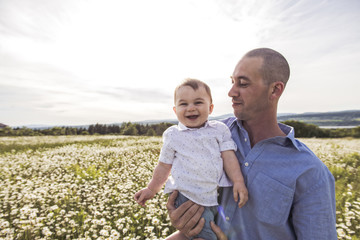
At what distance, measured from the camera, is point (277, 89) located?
2234 mm

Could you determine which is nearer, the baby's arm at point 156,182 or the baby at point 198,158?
the baby at point 198,158

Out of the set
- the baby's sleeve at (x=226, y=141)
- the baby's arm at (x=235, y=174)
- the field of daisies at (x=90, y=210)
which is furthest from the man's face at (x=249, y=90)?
the field of daisies at (x=90, y=210)

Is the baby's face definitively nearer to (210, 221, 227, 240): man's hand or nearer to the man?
the man

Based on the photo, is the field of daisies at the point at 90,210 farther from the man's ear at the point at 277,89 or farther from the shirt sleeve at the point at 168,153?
the man's ear at the point at 277,89

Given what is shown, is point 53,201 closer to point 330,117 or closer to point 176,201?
point 176,201

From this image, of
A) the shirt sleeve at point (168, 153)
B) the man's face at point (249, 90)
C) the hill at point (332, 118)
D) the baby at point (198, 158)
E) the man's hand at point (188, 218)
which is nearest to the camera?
the man's hand at point (188, 218)

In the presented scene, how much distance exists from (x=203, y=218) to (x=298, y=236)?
33.9 inches

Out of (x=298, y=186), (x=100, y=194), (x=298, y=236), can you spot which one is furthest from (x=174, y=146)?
(x=100, y=194)

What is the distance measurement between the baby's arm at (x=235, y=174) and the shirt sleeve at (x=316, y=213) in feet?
1.59

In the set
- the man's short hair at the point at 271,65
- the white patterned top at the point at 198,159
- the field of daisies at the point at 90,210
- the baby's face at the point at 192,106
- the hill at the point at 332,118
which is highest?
the hill at the point at 332,118

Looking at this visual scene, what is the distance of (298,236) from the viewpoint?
5.81 ft

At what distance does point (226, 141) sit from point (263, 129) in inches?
19.5

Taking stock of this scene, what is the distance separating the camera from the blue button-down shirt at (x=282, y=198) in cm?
171

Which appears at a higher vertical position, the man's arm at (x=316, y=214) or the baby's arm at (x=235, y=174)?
the baby's arm at (x=235, y=174)
